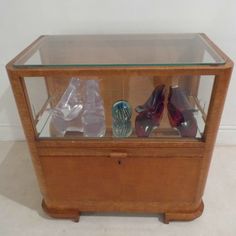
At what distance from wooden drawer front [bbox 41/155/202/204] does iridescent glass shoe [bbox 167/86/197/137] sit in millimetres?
103

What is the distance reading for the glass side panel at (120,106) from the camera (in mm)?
837

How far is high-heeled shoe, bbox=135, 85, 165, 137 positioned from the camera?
87 cm

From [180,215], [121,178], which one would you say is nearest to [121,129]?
[121,178]

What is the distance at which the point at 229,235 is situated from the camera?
901 mm

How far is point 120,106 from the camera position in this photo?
920 mm

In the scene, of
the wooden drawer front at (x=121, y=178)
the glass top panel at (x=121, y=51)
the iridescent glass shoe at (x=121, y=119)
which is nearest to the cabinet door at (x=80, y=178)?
the wooden drawer front at (x=121, y=178)

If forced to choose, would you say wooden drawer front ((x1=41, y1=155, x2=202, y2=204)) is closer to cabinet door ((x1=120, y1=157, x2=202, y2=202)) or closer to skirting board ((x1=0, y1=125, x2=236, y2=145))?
cabinet door ((x1=120, y1=157, x2=202, y2=202))

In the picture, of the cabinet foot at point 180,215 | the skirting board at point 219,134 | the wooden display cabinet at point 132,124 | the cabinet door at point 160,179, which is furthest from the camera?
the skirting board at point 219,134

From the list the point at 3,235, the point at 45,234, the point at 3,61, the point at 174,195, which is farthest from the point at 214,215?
the point at 3,61

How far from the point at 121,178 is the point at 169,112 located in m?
0.29

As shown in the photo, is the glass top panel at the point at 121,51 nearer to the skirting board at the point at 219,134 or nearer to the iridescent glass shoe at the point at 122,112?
the iridescent glass shoe at the point at 122,112

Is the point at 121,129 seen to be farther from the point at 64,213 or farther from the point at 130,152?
the point at 64,213

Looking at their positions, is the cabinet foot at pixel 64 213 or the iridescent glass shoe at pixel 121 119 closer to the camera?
the iridescent glass shoe at pixel 121 119

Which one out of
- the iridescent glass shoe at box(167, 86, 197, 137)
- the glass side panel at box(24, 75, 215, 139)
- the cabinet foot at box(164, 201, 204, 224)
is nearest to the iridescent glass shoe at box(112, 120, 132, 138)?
the glass side panel at box(24, 75, 215, 139)
